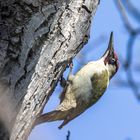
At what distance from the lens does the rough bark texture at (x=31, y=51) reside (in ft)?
6.11

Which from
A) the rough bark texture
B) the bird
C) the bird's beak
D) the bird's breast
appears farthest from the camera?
the bird's beak

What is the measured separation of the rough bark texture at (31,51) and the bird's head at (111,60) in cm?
197

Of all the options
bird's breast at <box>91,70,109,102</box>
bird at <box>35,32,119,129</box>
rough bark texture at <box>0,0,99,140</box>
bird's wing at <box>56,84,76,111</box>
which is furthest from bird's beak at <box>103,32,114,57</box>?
rough bark texture at <box>0,0,99,140</box>

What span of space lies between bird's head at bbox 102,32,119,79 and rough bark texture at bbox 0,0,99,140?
1.97 metres

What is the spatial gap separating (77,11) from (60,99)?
1.64 m

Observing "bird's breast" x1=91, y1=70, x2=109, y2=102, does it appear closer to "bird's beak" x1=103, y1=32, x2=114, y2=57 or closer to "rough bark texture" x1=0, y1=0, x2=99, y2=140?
"bird's beak" x1=103, y1=32, x2=114, y2=57

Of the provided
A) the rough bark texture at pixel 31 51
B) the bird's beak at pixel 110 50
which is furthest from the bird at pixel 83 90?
the rough bark texture at pixel 31 51

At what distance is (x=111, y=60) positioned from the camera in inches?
172

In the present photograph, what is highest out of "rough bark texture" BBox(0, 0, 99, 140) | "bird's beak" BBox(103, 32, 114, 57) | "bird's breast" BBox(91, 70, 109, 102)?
"rough bark texture" BBox(0, 0, 99, 140)

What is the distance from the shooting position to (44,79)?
2.11 m

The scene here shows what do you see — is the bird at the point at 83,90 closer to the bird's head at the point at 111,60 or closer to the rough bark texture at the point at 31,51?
the bird's head at the point at 111,60

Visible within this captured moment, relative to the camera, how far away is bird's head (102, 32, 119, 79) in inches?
170

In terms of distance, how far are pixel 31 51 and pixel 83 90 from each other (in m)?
1.94

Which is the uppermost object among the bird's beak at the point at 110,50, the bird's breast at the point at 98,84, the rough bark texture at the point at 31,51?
the rough bark texture at the point at 31,51
